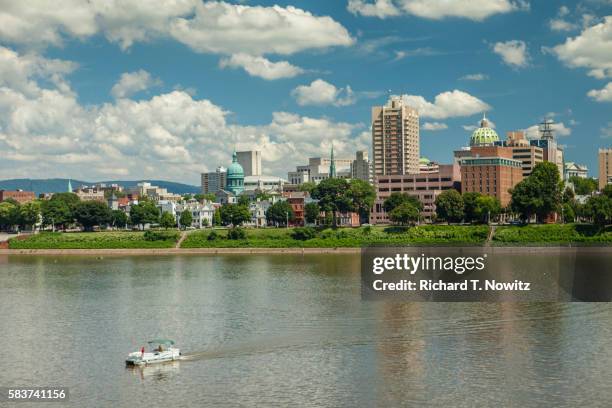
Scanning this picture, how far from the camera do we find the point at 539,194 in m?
154

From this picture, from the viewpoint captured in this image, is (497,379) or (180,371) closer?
(497,379)

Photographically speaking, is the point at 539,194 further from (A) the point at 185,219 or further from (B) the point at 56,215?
(B) the point at 56,215

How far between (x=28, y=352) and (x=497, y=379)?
29827mm

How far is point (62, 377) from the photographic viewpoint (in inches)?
1929

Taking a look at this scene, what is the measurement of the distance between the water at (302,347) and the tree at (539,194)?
72.5 metres

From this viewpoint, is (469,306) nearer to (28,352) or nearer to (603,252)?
(28,352)

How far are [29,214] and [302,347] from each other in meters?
147

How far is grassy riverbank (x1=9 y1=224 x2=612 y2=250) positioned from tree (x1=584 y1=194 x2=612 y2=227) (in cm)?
187

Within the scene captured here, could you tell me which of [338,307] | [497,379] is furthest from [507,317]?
[497,379]

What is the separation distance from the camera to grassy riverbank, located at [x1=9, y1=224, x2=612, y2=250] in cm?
14250

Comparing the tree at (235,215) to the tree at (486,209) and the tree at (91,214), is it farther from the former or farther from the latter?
the tree at (486,209)

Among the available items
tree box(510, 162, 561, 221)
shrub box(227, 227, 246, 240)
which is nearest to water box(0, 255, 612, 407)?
shrub box(227, 227, 246, 240)

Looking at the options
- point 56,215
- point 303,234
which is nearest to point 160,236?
point 303,234

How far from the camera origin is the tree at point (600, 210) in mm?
139000
